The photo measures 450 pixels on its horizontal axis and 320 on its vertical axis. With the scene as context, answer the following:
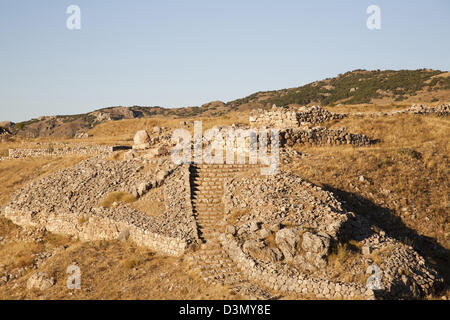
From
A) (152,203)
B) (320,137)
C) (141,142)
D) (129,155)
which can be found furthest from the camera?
(141,142)

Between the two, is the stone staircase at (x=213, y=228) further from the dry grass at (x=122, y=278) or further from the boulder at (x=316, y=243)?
the boulder at (x=316, y=243)

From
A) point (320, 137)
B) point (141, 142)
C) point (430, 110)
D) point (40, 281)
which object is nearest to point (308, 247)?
point (40, 281)

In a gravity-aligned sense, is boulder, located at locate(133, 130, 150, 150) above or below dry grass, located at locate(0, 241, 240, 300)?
above

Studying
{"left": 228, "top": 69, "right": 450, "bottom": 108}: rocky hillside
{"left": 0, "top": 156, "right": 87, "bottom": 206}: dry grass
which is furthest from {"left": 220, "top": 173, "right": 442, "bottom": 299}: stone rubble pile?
{"left": 228, "top": 69, "right": 450, "bottom": 108}: rocky hillside

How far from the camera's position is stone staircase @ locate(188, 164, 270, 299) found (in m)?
12.7

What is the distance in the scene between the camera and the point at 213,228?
15.7m

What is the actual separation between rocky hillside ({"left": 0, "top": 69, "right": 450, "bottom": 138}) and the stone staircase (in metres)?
34.6

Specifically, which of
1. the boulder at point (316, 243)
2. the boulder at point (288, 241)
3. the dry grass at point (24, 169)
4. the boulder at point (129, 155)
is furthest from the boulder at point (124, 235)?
the dry grass at point (24, 169)

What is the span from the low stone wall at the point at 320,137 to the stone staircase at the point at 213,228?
4.19 m

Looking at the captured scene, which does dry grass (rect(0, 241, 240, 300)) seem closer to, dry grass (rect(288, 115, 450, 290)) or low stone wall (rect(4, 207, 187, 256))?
low stone wall (rect(4, 207, 187, 256))

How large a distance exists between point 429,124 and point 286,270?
20.6m

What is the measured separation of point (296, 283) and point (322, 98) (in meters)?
58.0

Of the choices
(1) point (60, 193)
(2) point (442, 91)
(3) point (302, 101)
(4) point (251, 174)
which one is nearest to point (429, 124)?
(4) point (251, 174)

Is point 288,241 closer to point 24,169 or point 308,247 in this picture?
point 308,247
